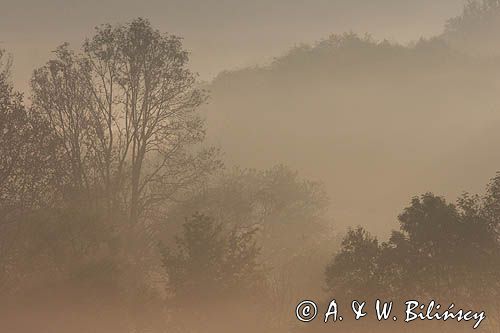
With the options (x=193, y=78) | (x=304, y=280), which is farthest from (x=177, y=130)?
(x=304, y=280)

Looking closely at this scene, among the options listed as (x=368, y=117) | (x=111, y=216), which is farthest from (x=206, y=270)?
(x=368, y=117)

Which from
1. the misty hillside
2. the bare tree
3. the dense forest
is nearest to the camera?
the dense forest

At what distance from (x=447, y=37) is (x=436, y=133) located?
205 feet

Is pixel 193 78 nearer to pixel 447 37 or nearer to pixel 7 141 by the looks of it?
pixel 7 141

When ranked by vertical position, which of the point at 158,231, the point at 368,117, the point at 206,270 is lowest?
the point at 206,270

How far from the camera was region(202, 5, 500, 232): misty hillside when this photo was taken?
119m

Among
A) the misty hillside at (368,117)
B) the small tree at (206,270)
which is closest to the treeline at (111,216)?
the small tree at (206,270)

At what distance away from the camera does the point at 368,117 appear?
473 ft

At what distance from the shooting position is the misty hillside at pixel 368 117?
119 m

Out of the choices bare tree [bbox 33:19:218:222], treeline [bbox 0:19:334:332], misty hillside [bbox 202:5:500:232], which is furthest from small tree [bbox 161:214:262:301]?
misty hillside [bbox 202:5:500:232]

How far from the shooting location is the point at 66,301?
2862 centimetres

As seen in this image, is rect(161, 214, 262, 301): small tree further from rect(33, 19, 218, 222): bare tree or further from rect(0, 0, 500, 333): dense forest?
rect(33, 19, 218, 222): bare tree

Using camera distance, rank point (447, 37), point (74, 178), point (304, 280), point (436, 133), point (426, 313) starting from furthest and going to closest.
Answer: point (447, 37), point (436, 133), point (304, 280), point (74, 178), point (426, 313)

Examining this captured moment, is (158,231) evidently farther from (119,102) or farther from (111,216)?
(119,102)
